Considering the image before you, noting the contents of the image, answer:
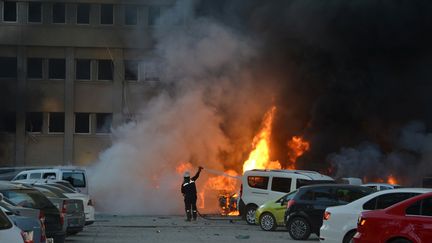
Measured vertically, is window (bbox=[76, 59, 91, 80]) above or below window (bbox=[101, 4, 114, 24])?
below

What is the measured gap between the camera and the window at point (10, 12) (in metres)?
42.2

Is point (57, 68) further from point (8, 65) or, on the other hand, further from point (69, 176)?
point (69, 176)

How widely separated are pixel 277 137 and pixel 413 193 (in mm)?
20266

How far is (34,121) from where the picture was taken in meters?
42.4

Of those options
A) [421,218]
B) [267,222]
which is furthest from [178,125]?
[421,218]

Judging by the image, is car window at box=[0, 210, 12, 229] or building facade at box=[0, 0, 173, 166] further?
building facade at box=[0, 0, 173, 166]

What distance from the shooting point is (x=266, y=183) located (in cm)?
2352

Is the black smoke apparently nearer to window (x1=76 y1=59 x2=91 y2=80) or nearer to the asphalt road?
the asphalt road

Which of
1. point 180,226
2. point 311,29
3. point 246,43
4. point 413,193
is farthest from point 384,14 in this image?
point 413,193

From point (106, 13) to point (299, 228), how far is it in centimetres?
2827

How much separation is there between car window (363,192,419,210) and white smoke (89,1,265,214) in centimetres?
1767

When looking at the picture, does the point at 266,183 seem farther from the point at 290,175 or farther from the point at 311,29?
the point at 311,29

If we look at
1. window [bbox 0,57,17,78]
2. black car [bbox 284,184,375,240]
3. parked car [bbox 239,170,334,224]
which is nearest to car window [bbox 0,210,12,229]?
black car [bbox 284,184,375,240]

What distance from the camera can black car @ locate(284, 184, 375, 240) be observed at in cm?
1711
